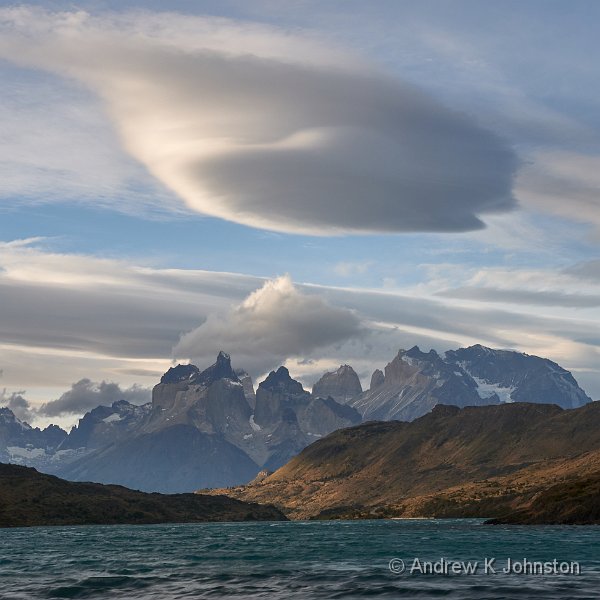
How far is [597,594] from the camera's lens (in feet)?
308

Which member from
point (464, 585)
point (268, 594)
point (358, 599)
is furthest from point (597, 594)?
point (268, 594)

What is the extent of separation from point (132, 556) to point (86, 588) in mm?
63961

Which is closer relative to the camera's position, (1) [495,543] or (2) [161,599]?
(2) [161,599]

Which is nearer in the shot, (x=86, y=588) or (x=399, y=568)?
(x=86, y=588)

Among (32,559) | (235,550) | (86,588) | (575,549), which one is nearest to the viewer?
(86,588)

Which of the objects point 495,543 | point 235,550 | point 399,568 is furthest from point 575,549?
point 235,550

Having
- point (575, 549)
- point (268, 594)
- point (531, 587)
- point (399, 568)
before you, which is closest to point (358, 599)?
point (268, 594)

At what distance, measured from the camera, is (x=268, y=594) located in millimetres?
102438

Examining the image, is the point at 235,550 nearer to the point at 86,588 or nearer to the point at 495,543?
the point at 495,543

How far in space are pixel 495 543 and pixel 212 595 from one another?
109625mm

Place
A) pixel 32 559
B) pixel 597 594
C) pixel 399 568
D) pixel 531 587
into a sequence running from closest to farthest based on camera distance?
pixel 597 594, pixel 531 587, pixel 399 568, pixel 32 559

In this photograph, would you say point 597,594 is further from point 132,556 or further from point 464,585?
point 132,556

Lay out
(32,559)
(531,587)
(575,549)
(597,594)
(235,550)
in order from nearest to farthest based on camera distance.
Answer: (597,594)
(531,587)
(575,549)
(32,559)
(235,550)

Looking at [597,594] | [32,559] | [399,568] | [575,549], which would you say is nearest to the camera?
[597,594]
